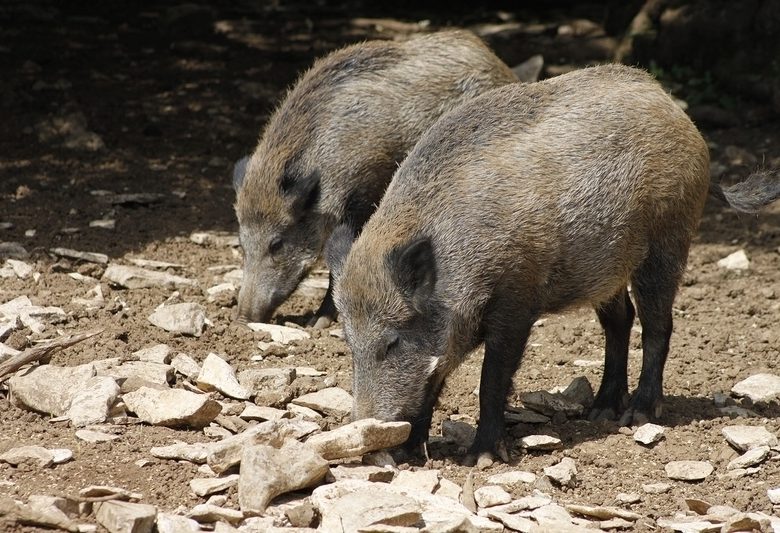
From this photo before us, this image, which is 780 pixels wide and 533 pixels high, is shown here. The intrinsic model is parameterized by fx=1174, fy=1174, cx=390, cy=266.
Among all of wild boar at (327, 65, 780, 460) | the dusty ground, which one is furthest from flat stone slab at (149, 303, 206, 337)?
wild boar at (327, 65, 780, 460)

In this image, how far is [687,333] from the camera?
754cm

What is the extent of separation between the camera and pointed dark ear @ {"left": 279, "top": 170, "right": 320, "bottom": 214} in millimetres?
7773

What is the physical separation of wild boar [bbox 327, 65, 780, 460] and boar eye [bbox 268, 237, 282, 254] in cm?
226

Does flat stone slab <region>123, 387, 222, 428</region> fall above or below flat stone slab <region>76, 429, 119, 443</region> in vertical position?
above

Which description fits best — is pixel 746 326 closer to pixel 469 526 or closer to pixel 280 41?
pixel 469 526

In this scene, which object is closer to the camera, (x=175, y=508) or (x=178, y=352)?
(x=175, y=508)

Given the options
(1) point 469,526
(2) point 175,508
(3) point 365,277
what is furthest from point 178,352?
(1) point 469,526

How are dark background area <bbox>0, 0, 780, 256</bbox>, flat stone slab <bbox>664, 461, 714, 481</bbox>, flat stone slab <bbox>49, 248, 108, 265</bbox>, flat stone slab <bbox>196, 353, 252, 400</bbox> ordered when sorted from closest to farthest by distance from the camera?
flat stone slab <bbox>664, 461, 714, 481</bbox>
flat stone slab <bbox>196, 353, 252, 400</bbox>
flat stone slab <bbox>49, 248, 108, 265</bbox>
dark background area <bbox>0, 0, 780, 256</bbox>

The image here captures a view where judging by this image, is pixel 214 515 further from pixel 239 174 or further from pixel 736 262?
pixel 736 262

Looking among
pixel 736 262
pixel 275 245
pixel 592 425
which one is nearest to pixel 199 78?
pixel 275 245

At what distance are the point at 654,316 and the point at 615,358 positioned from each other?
0.37 metres

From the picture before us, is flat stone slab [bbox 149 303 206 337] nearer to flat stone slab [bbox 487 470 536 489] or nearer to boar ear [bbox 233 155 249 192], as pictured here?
boar ear [bbox 233 155 249 192]

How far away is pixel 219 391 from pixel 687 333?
10.4 feet

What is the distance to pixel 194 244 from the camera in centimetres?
899
